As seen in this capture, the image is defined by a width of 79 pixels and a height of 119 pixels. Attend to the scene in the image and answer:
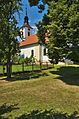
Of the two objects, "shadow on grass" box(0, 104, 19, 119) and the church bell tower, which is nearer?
"shadow on grass" box(0, 104, 19, 119)

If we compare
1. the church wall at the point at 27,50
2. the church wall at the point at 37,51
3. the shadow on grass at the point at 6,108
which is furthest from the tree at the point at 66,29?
the church wall at the point at 27,50

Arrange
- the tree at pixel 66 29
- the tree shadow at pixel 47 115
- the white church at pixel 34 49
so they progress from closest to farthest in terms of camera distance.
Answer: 1. the tree shadow at pixel 47 115
2. the tree at pixel 66 29
3. the white church at pixel 34 49

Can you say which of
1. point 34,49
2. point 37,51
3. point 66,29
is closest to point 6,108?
point 66,29

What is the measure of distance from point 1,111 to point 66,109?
7.82 feet

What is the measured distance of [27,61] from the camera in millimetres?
25188

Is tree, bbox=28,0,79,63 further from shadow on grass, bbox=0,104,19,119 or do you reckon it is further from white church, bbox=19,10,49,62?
white church, bbox=19,10,49,62

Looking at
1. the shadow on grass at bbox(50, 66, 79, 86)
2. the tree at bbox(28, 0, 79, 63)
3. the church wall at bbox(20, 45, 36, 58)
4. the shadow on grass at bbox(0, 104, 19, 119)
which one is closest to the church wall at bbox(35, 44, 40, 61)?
the church wall at bbox(20, 45, 36, 58)

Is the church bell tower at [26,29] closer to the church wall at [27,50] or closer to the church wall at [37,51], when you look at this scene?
the church wall at [27,50]

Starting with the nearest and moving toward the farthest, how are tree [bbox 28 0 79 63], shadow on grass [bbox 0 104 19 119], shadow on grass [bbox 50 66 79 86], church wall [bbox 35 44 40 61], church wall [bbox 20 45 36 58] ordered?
1. shadow on grass [bbox 0 104 19 119]
2. tree [bbox 28 0 79 63]
3. shadow on grass [bbox 50 66 79 86]
4. church wall [bbox 35 44 40 61]
5. church wall [bbox 20 45 36 58]

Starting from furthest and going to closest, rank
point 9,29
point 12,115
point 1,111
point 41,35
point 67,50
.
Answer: point 41,35 → point 9,29 → point 67,50 → point 1,111 → point 12,115

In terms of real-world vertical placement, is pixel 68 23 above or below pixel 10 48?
above

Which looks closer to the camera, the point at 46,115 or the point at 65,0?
the point at 46,115

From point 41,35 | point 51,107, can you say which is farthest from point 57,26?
point 51,107

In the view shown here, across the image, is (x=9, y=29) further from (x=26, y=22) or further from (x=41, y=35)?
(x=26, y=22)
